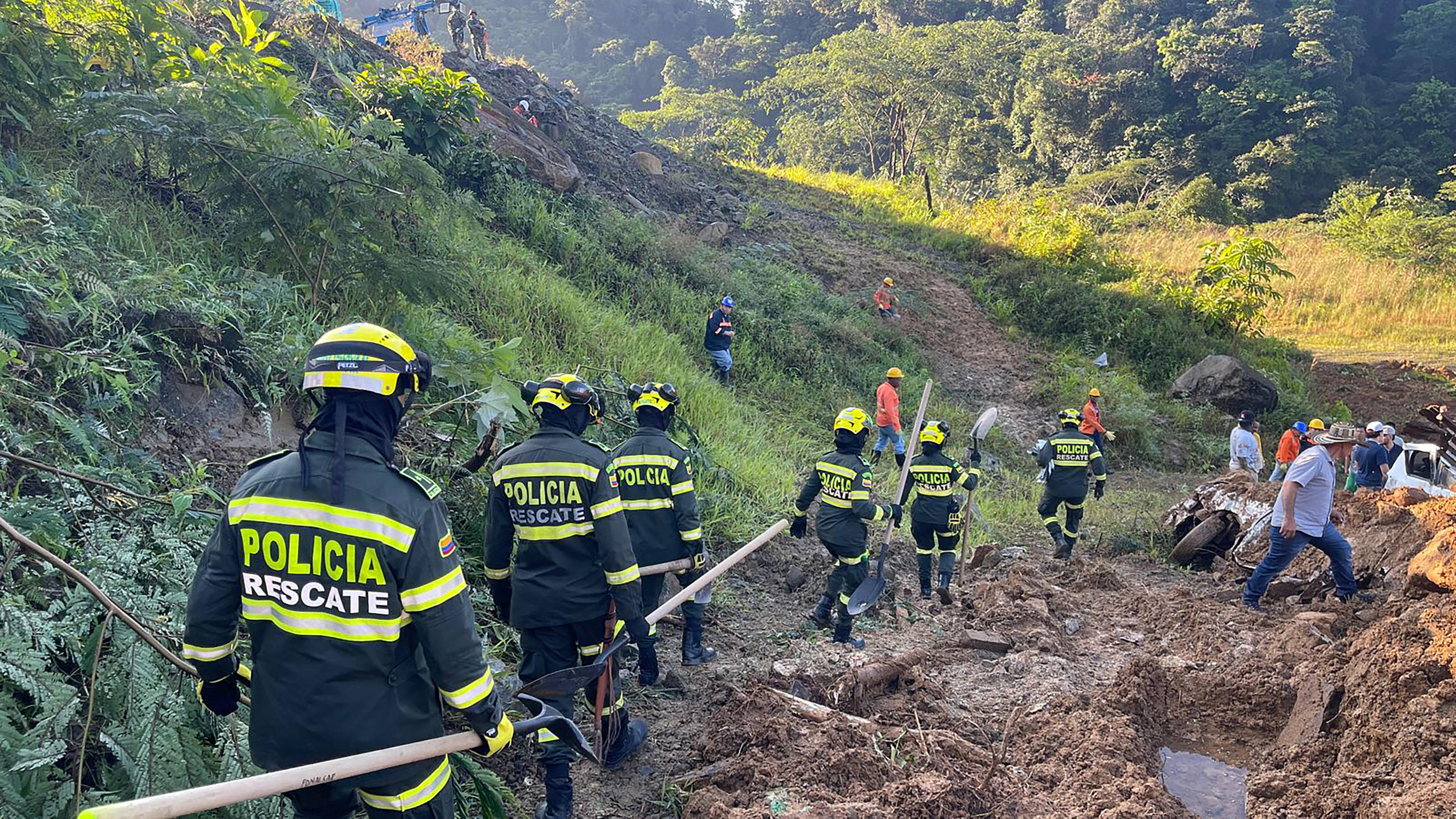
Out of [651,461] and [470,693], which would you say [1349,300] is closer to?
[651,461]

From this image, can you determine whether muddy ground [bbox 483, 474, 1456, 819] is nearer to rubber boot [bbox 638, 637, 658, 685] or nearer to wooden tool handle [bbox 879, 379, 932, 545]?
rubber boot [bbox 638, 637, 658, 685]

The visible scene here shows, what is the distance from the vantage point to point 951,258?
2033 centimetres

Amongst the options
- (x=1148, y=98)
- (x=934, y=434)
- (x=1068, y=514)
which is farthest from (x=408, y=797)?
(x=1148, y=98)

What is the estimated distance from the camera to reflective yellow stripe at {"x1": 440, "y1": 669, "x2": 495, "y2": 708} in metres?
2.58

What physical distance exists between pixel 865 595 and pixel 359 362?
4.58 metres

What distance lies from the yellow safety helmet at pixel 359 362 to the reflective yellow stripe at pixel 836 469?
13.3ft

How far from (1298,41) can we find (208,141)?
36.8 meters

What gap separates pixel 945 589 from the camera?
24.1 ft

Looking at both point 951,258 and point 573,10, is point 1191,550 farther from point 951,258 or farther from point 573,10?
point 573,10

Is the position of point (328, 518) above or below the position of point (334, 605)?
above

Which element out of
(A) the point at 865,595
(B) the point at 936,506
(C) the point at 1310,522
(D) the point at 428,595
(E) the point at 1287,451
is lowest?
(A) the point at 865,595

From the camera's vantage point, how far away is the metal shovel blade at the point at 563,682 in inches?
132

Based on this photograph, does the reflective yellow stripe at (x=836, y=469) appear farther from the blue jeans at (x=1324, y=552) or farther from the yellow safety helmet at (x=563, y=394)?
the blue jeans at (x=1324, y=552)

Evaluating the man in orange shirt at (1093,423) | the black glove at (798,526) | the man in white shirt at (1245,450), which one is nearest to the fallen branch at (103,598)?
the black glove at (798,526)
